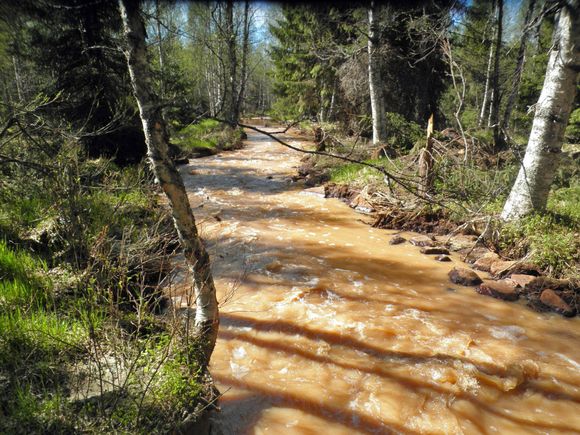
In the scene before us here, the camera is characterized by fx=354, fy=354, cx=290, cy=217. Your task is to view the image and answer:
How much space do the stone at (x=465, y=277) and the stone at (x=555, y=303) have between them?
80 centimetres

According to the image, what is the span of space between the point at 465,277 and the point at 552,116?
3.16 metres

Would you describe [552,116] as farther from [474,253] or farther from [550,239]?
[474,253]

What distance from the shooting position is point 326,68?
20.5 m

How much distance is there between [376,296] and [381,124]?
8690 millimetres

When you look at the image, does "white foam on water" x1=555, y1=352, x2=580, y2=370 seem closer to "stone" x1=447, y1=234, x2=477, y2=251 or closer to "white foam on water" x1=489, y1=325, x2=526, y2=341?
"white foam on water" x1=489, y1=325, x2=526, y2=341

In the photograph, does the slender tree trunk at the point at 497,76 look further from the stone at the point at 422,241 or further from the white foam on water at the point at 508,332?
the white foam on water at the point at 508,332

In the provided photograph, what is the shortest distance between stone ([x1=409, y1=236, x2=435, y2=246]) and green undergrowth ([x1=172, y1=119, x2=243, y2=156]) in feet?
38.1

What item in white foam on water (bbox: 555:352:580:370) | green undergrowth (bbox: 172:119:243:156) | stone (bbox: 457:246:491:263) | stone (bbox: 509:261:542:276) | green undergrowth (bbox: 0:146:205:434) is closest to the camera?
green undergrowth (bbox: 0:146:205:434)

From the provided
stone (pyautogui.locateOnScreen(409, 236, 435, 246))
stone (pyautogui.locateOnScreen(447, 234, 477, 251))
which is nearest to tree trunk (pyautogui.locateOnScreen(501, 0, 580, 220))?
stone (pyautogui.locateOnScreen(447, 234, 477, 251))

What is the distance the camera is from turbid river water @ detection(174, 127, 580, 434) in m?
3.01

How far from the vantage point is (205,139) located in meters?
19.5

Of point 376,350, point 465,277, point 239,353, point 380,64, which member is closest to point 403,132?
point 380,64

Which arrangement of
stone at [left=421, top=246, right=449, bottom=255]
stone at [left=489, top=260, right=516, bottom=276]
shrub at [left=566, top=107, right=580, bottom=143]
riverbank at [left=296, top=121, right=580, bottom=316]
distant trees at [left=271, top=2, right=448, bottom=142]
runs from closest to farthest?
riverbank at [left=296, top=121, right=580, bottom=316] < stone at [left=489, top=260, right=516, bottom=276] < stone at [left=421, top=246, right=449, bottom=255] < distant trees at [left=271, top=2, right=448, bottom=142] < shrub at [left=566, top=107, right=580, bottom=143]

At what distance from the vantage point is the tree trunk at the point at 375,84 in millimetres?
11383
